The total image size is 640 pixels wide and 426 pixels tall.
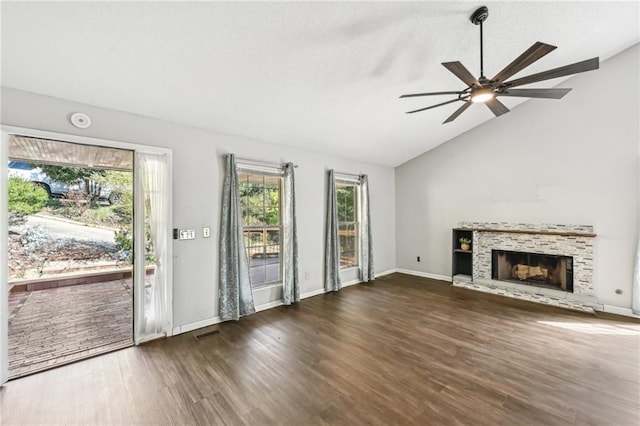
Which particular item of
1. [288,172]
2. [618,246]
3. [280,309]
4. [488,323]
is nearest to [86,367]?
[280,309]

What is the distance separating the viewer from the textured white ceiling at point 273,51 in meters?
1.98

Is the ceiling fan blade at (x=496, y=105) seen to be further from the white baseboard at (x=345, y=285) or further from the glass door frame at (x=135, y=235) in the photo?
the white baseboard at (x=345, y=285)

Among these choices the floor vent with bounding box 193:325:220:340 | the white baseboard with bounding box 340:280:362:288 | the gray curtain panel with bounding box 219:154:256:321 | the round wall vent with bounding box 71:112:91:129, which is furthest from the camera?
the white baseboard with bounding box 340:280:362:288

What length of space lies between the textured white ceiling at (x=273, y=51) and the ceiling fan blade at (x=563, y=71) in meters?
0.94

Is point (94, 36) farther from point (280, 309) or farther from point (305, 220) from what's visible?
point (280, 309)

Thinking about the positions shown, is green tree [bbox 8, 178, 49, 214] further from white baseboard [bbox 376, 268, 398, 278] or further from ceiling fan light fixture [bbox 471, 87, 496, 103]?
ceiling fan light fixture [bbox 471, 87, 496, 103]

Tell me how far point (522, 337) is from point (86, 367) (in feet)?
15.6

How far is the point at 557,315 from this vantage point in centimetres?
376

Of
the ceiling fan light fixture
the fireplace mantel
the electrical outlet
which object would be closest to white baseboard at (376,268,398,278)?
the fireplace mantel

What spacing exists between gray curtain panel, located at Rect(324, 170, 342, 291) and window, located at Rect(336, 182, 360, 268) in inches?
18.2

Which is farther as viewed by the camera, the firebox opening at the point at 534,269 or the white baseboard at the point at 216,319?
the firebox opening at the point at 534,269

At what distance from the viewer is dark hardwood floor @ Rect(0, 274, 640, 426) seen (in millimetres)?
1923

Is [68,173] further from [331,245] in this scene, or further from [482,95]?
[482,95]

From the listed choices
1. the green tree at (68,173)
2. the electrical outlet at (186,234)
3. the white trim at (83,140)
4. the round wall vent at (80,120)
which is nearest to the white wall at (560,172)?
the electrical outlet at (186,234)
